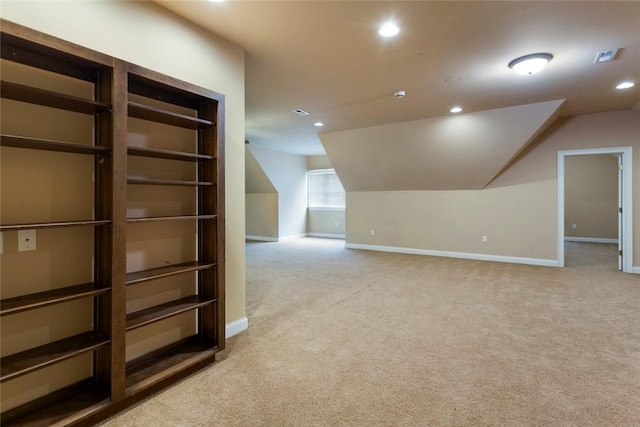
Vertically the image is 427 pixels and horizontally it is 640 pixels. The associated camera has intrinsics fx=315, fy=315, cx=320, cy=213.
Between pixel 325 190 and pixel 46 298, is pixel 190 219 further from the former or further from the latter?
pixel 325 190

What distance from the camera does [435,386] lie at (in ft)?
6.64

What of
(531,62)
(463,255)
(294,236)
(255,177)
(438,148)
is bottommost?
(463,255)

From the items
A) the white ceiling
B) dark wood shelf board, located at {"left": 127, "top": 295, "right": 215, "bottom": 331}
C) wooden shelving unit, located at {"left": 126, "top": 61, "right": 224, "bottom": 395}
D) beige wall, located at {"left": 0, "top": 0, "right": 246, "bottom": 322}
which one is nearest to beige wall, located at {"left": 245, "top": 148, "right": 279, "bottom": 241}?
the white ceiling

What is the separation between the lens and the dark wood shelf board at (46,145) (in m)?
1.43

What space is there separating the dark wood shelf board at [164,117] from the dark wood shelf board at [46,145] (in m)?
0.34

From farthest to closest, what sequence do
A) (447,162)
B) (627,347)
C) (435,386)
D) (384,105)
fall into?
(447,162)
(384,105)
(627,347)
(435,386)

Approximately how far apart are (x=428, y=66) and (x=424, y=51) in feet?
1.19

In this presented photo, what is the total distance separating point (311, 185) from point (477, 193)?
5.08 meters

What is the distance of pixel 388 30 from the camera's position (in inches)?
99.4

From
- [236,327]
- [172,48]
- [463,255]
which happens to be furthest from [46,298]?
[463,255]

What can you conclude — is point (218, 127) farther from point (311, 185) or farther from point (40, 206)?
point (311, 185)

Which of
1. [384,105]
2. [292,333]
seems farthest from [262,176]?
[292,333]

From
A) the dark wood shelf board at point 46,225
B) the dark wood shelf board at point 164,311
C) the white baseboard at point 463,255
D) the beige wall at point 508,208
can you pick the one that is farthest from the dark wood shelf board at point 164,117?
the white baseboard at point 463,255

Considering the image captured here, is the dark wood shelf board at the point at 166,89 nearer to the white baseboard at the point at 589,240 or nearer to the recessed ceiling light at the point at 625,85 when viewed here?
the recessed ceiling light at the point at 625,85
